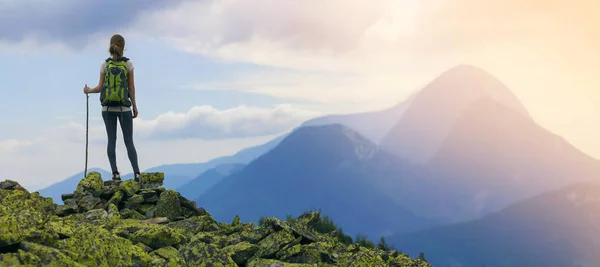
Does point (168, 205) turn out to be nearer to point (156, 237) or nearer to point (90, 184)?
point (90, 184)

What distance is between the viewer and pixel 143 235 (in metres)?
12.0

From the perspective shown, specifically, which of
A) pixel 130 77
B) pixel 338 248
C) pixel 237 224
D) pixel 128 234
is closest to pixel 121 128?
pixel 130 77

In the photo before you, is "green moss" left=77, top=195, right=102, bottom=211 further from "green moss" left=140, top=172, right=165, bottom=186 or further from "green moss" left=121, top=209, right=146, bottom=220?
"green moss" left=140, top=172, right=165, bottom=186

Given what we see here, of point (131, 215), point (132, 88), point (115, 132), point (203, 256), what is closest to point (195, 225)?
point (131, 215)

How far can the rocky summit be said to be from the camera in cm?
1005

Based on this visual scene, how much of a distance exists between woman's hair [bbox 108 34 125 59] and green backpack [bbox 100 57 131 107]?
0.25m

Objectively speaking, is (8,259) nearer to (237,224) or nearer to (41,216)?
(41,216)

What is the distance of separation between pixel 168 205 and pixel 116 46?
5.20 m

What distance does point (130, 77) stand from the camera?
57.0 ft

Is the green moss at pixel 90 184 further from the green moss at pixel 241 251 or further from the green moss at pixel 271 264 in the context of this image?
the green moss at pixel 271 264

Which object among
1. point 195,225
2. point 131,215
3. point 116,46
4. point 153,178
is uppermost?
point 116,46

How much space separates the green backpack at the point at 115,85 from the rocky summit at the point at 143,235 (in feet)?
9.37

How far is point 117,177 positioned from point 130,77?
3.92 meters

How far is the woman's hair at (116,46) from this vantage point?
17.2m
